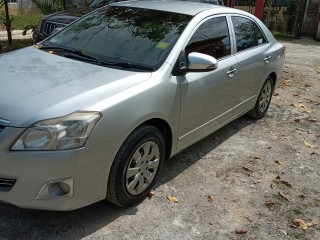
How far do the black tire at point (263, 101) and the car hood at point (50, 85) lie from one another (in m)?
2.75

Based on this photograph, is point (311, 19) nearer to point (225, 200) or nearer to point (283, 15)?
point (283, 15)

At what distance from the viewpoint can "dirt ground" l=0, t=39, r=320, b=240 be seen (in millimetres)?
3178

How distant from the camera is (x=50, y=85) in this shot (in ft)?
10.2

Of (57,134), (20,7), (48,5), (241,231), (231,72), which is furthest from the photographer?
(20,7)

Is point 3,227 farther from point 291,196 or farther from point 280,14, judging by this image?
point 280,14

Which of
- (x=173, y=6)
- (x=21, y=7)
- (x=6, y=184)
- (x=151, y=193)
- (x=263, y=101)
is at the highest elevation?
(x=173, y=6)

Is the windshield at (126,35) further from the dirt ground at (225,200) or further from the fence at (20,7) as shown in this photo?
the fence at (20,7)

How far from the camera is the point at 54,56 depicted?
3789 mm

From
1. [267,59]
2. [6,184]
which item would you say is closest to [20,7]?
[267,59]

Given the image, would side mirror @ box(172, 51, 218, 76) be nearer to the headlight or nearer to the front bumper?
the front bumper

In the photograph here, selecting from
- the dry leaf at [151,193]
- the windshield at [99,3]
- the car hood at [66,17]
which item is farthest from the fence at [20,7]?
the dry leaf at [151,193]

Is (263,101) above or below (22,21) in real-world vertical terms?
Answer: above

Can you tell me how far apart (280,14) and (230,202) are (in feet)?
50.8

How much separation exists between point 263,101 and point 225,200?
2543 millimetres
